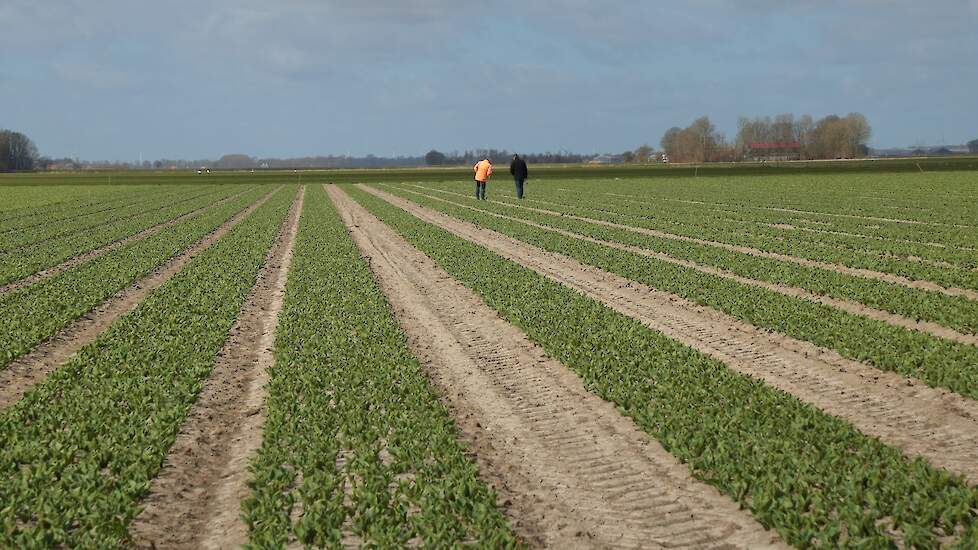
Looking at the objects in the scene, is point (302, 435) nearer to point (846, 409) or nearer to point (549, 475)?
point (549, 475)

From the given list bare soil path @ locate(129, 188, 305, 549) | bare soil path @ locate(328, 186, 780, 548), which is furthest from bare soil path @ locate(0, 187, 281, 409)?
bare soil path @ locate(328, 186, 780, 548)

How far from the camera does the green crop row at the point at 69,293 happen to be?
516 inches

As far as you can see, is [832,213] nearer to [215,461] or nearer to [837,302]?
[837,302]

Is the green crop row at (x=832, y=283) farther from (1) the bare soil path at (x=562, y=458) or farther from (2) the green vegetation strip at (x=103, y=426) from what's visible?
(2) the green vegetation strip at (x=103, y=426)

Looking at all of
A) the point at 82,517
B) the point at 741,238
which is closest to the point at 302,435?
the point at 82,517

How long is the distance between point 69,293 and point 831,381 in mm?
13389

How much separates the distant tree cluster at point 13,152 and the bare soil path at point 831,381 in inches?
7735

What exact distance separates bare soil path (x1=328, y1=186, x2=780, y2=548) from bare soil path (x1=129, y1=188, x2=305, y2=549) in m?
2.02

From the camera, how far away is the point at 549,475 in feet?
24.8

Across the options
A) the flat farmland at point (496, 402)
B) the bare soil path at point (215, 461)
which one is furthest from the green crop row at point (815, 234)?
the bare soil path at point (215, 461)

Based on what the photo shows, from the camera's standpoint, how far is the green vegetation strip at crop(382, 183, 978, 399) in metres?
10.4

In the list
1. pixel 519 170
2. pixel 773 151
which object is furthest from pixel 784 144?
pixel 519 170

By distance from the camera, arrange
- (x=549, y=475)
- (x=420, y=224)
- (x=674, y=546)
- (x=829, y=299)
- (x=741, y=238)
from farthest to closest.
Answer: (x=420, y=224) → (x=741, y=238) → (x=829, y=299) → (x=549, y=475) → (x=674, y=546)

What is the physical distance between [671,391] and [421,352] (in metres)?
3.90
